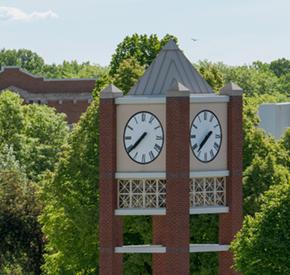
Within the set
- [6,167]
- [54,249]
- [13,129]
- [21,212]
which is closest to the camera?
[54,249]

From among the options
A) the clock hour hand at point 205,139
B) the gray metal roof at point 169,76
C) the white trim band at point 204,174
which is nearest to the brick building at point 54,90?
the gray metal roof at point 169,76

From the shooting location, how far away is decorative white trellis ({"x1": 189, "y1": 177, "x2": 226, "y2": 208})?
59219 millimetres

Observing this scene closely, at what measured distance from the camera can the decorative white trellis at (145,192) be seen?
58781 mm

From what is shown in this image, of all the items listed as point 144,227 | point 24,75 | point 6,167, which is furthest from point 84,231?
point 24,75

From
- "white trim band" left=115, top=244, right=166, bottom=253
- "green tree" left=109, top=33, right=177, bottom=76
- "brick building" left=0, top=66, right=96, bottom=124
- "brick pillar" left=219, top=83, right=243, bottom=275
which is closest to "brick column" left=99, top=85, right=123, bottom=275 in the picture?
"white trim band" left=115, top=244, right=166, bottom=253

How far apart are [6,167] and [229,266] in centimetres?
3914

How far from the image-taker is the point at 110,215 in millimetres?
59438

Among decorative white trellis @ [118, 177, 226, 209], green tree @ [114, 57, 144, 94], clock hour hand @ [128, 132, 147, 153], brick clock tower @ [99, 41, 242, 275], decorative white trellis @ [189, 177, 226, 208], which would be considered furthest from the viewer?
green tree @ [114, 57, 144, 94]

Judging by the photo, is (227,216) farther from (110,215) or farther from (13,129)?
(13,129)

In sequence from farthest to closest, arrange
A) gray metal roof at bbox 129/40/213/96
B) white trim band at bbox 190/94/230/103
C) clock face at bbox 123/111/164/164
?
gray metal roof at bbox 129/40/213/96
white trim band at bbox 190/94/230/103
clock face at bbox 123/111/164/164

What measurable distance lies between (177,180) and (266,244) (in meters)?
3.34

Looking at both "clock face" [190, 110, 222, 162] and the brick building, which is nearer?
"clock face" [190, 110, 222, 162]

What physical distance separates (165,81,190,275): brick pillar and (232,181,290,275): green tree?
1.68 m

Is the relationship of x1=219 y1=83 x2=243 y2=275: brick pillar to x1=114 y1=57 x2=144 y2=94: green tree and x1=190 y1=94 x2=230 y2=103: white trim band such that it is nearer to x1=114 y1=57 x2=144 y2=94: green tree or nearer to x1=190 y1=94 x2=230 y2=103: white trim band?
x1=190 y1=94 x2=230 y2=103: white trim band
